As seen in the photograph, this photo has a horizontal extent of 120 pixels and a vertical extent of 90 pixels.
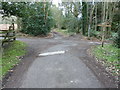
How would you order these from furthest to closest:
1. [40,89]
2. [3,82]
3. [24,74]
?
[24,74] < [3,82] < [40,89]

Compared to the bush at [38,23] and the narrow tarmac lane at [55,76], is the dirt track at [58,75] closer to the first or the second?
the narrow tarmac lane at [55,76]

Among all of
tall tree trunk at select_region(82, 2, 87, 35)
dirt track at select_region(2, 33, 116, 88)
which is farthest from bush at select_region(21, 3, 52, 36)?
Answer: dirt track at select_region(2, 33, 116, 88)

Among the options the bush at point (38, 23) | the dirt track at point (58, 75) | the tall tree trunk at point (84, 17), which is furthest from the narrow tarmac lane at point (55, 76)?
the tall tree trunk at point (84, 17)

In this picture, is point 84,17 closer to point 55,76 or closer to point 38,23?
point 38,23

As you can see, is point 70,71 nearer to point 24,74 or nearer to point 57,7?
point 24,74

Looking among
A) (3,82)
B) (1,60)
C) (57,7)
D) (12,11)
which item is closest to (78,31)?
(57,7)

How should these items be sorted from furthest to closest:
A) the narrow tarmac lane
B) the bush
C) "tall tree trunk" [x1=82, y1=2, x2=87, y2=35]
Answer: "tall tree trunk" [x1=82, y1=2, x2=87, y2=35] < the bush < the narrow tarmac lane

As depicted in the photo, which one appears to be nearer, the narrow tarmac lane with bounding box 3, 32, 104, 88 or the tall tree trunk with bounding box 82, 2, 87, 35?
the narrow tarmac lane with bounding box 3, 32, 104, 88

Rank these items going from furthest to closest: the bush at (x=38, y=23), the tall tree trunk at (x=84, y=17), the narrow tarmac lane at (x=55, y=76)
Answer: the tall tree trunk at (x=84, y=17), the bush at (x=38, y=23), the narrow tarmac lane at (x=55, y=76)

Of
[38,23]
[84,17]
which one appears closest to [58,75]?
[38,23]

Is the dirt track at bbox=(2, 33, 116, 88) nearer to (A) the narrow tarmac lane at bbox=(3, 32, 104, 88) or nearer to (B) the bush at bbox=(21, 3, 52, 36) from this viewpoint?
(A) the narrow tarmac lane at bbox=(3, 32, 104, 88)

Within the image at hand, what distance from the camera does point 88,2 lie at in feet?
48.2

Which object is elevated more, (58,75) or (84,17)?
(84,17)

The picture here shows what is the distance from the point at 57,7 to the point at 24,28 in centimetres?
1058
